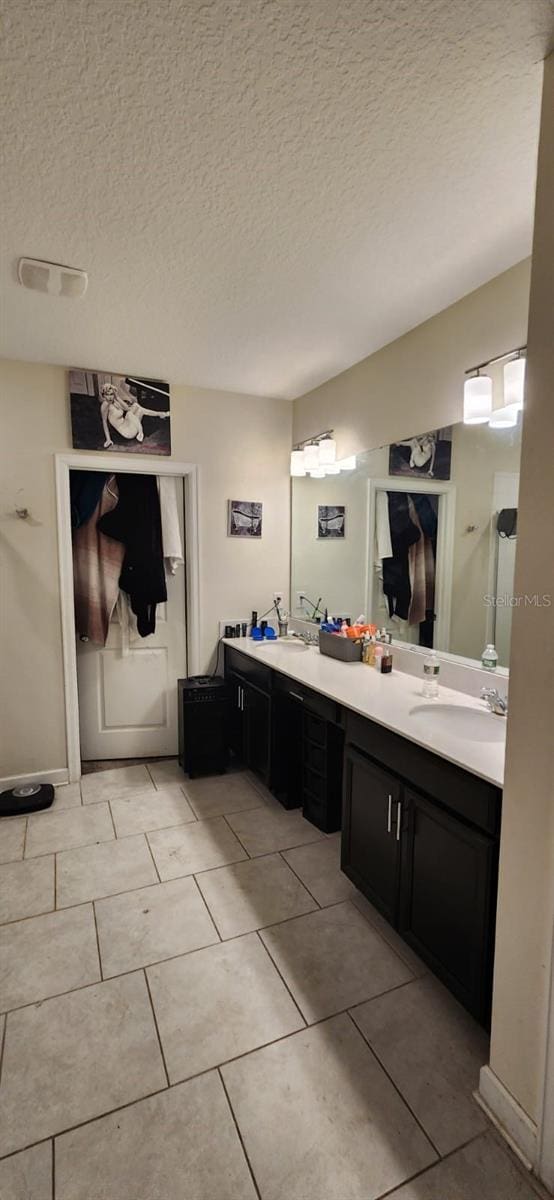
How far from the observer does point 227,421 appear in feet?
11.5

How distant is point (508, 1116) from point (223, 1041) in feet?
2.55

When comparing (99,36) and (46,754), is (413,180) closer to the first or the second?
(99,36)

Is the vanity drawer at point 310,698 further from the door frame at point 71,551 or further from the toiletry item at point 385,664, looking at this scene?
the door frame at point 71,551

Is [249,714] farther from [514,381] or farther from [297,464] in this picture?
[514,381]

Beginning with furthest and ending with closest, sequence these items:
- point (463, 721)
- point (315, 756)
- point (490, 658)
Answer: point (315, 756), point (490, 658), point (463, 721)

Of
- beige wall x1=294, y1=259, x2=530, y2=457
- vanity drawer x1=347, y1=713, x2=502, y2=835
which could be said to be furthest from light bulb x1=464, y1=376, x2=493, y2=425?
vanity drawer x1=347, y1=713, x2=502, y2=835

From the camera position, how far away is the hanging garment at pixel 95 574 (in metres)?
3.40

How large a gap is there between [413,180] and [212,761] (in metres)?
3.03

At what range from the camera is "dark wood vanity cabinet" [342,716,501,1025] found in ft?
4.65

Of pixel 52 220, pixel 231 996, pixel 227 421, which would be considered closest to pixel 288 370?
pixel 227 421

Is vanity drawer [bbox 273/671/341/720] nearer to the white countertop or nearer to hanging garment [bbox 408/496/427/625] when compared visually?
the white countertop

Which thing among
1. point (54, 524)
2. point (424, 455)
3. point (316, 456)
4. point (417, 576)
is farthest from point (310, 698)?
point (54, 524)

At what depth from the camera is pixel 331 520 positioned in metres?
3.33

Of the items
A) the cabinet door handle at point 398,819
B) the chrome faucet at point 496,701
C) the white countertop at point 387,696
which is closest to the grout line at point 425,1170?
the cabinet door handle at point 398,819
